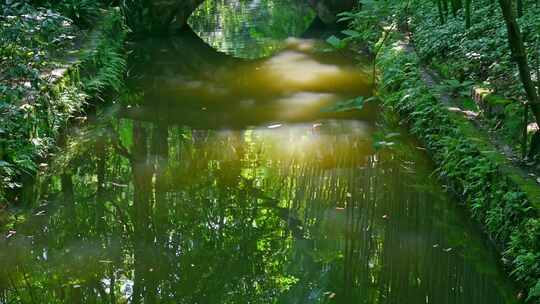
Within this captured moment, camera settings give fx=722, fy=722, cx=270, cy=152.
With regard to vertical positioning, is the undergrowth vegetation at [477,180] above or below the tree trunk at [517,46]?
below

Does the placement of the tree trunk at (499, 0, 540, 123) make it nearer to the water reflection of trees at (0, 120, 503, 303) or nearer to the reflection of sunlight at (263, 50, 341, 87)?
the water reflection of trees at (0, 120, 503, 303)

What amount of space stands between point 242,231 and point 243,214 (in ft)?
1.35

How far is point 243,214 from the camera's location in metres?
7.27

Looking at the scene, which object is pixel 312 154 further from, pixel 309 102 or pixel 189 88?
pixel 189 88

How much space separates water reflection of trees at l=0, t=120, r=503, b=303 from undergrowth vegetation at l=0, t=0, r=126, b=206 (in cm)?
40

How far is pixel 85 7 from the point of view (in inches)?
575

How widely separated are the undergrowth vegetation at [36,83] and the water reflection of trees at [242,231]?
0.40 metres

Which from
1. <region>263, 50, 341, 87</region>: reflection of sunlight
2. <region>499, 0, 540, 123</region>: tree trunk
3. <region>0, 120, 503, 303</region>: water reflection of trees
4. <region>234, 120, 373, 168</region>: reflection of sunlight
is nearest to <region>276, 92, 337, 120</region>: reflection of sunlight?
<region>234, 120, 373, 168</region>: reflection of sunlight

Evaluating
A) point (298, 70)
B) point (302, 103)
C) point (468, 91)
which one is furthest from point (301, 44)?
point (468, 91)

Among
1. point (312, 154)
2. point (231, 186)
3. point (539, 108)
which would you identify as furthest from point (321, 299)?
point (312, 154)

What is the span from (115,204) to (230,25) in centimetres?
1393

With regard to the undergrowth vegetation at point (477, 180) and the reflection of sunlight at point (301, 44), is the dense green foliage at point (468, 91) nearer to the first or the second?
the undergrowth vegetation at point (477, 180)

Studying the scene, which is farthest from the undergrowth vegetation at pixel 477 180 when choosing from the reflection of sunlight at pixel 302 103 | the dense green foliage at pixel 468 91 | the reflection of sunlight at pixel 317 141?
the reflection of sunlight at pixel 302 103

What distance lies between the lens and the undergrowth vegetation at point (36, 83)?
24.8 ft
